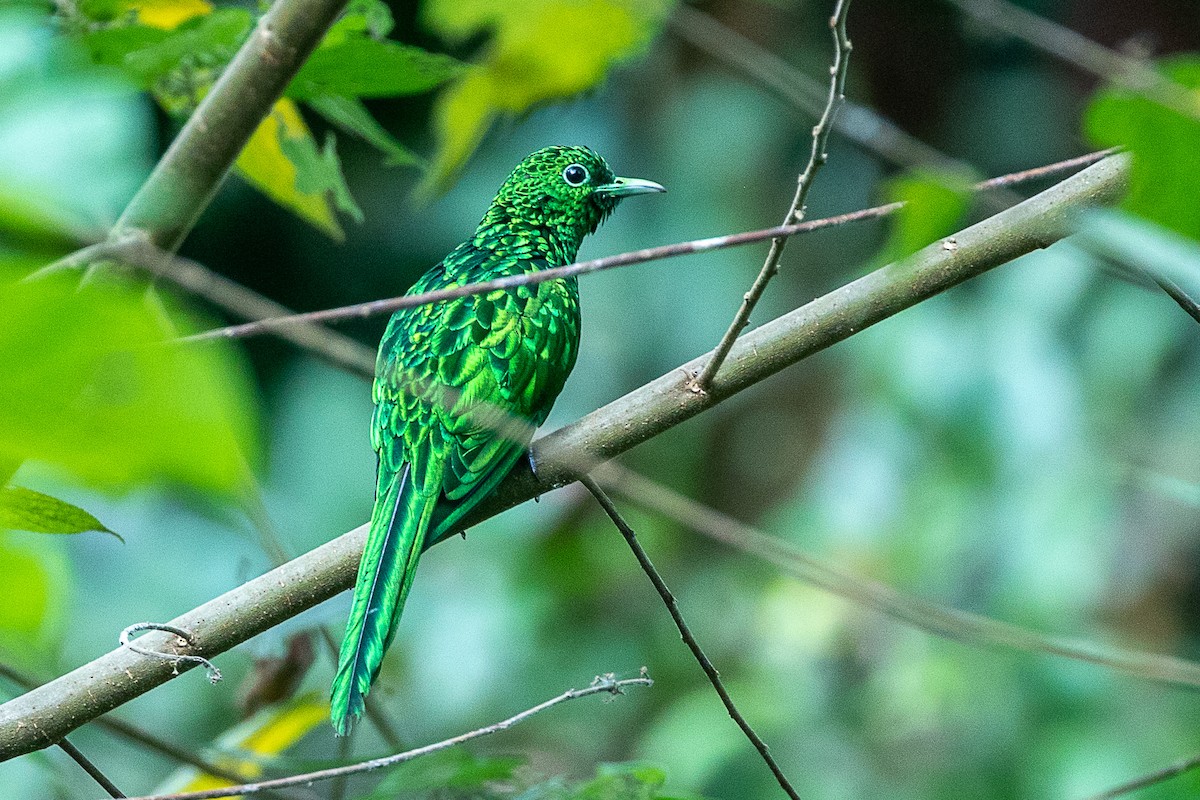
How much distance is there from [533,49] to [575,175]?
33.8 inches

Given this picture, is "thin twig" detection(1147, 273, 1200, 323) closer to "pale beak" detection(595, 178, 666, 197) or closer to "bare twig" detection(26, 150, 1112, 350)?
"bare twig" detection(26, 150, 1112, 350)

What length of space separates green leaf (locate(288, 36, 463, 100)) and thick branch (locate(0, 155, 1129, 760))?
54 centimetres

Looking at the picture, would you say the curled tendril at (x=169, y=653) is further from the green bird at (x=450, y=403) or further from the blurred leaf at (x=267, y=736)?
the blurred leaf at (x=267, y=736)

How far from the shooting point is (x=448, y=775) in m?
1.54

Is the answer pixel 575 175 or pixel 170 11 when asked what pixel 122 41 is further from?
pixel 575 175

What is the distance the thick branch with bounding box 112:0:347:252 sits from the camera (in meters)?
1.56

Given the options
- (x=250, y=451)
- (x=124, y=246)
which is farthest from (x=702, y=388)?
(x=250, y=451)

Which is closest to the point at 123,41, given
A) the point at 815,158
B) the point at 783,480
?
the point at 815,158

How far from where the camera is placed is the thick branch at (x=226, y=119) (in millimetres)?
1558

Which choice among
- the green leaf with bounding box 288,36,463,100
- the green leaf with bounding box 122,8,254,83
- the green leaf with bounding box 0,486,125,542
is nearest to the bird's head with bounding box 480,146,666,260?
the green leaf with bounding box 288,36,463,100

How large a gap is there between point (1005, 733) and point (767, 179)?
2.71m

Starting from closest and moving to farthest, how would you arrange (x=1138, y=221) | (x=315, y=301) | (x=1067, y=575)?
(x=1138, y=221)
(x=1067, y=575)
(x=315, y=301)

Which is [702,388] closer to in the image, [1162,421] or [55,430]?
[55,430]

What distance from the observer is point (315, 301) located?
5.70 meters
